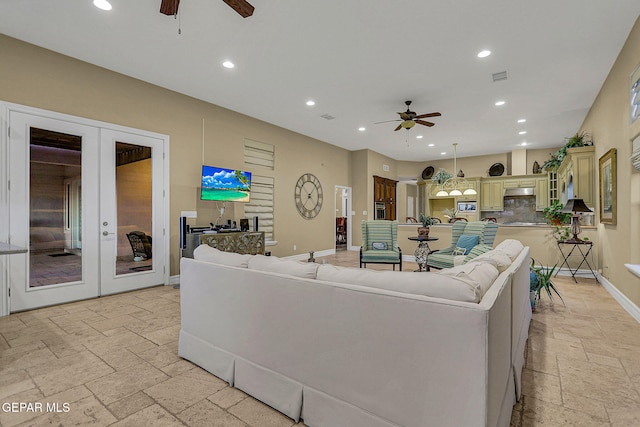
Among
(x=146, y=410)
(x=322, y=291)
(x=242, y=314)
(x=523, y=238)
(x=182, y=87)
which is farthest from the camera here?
(x=523, y=238)

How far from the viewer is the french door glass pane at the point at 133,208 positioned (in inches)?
172

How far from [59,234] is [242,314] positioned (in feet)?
11.0

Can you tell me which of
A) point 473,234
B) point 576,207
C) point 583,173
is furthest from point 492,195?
point 473,234

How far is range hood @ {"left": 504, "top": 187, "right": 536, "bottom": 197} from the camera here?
29.8 feet

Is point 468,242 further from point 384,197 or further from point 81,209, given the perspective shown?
point 384,197

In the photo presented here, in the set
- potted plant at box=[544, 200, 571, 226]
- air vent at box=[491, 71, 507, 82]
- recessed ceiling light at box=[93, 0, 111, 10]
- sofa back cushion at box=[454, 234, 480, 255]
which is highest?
recessed ceiling light at box=[93, 0, 111, 10]

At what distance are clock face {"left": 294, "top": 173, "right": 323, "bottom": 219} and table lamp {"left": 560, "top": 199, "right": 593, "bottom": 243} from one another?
4990 millimetres

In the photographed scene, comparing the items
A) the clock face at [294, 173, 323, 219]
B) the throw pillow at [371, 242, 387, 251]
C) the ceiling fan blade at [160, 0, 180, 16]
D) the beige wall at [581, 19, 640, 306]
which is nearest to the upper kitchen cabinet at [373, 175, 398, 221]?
the clock face at [294, 173, 323, 219]

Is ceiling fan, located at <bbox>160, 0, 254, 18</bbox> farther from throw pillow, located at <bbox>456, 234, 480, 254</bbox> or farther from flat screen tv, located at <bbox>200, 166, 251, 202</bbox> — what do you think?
throw pillow, located at <bbox>456, 234, 480, 254</bbox>

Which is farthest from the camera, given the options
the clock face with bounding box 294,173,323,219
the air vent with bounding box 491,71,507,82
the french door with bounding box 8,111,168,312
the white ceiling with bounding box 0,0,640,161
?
the clock face with bounding box 294,173,323,219

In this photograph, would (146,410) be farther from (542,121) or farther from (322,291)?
(542,121)

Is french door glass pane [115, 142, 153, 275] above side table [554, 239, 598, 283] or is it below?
above

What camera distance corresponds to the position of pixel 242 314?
1.94 m

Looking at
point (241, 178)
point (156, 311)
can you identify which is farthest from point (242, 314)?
point (241, 178)
